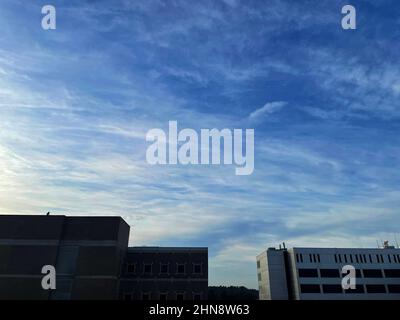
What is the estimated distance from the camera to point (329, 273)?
69188 millimetres

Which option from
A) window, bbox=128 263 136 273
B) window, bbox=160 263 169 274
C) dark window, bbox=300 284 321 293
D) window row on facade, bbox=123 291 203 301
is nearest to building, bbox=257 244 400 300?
dark window, bbox=300 284 321 293

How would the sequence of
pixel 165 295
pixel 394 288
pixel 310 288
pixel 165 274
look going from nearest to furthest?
pixel 165 295, pixel 165 274, pixel 310 288, pixel 394 288

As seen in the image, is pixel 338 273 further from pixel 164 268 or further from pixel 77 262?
pixel 77 262

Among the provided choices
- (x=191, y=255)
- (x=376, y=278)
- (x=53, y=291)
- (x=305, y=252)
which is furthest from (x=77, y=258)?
(x=376, y=278)

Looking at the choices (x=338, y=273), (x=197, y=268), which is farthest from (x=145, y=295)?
(x=338, y=273)

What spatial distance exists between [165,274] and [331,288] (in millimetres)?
41402

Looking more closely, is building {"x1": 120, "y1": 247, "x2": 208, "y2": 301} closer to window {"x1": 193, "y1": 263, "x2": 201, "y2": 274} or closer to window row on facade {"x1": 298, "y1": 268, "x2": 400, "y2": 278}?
window {"x1": 193, "y1": 263, "x2": 201, "y2": 274}

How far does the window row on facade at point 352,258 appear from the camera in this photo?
71.1 metres

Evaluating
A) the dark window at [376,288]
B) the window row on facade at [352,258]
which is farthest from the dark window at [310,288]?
the dark window at [376,288]

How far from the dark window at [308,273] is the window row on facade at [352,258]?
2035mm
